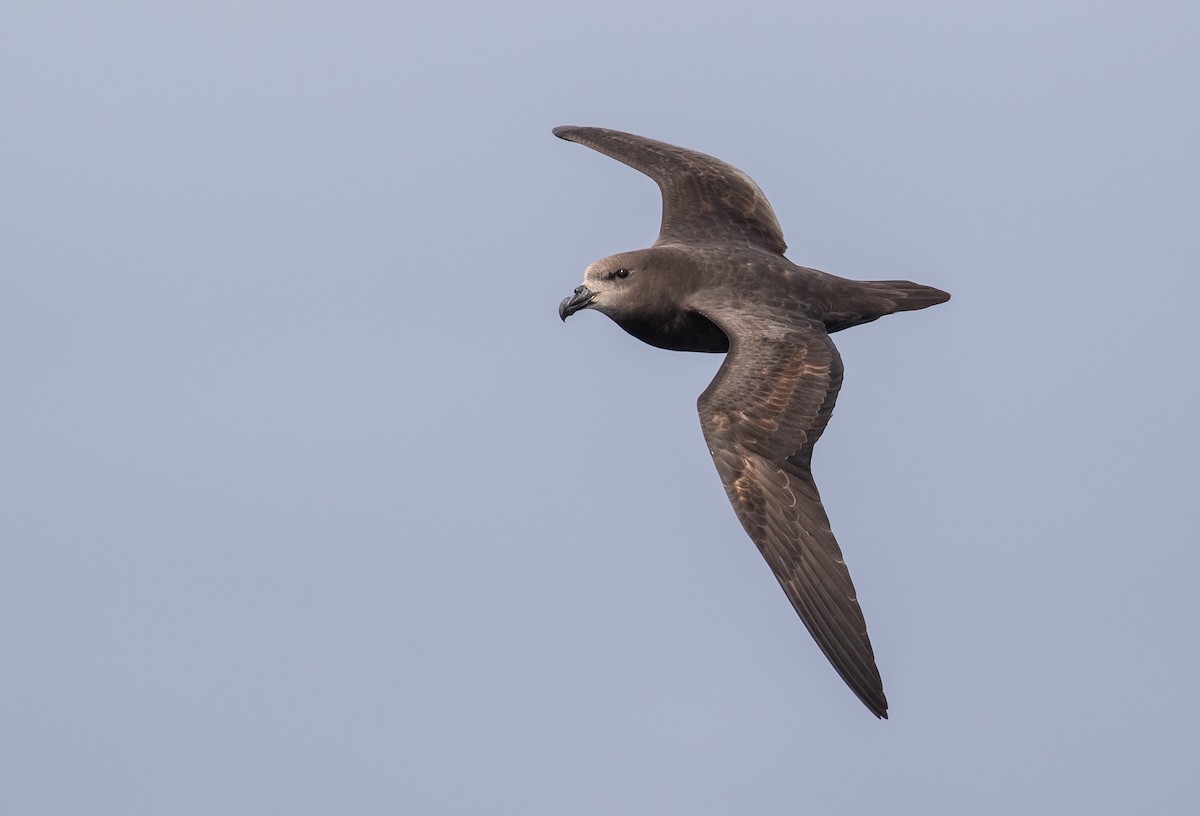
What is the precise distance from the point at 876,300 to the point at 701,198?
9.16ft

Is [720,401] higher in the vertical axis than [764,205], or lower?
lower

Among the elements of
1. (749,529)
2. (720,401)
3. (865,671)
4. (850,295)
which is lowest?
(865,671)

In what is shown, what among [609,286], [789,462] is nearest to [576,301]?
[609,286]

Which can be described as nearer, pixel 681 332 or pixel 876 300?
pixel 681 332

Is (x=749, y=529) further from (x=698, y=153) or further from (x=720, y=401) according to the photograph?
(x=698, y=153)

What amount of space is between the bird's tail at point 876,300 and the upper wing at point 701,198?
1.64 meters

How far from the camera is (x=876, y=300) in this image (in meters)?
20.1

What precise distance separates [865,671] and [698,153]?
25.0 ft

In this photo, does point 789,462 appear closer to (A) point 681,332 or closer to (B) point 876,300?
(A) point 681,332

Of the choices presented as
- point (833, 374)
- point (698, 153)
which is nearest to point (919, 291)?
point (833, 374)

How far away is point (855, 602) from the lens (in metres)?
17.4

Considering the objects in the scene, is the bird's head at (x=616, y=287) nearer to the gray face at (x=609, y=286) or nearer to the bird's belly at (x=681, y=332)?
the gray face at (x=609, y=286)

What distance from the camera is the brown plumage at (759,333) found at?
57.7 feet

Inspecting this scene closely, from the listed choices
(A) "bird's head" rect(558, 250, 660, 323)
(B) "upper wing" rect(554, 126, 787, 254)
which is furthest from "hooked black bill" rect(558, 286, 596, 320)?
(B) "upper wing" rect(554, 126, 787, 254)
